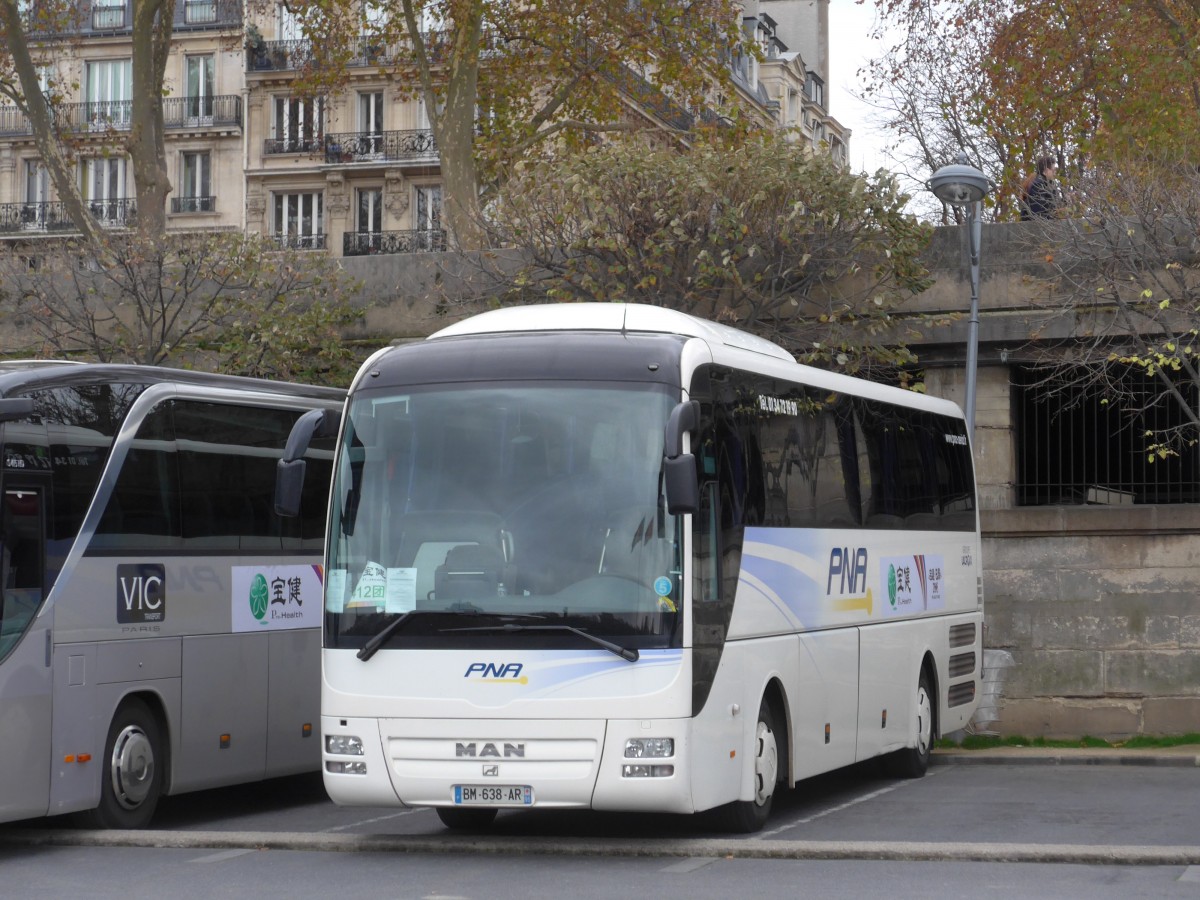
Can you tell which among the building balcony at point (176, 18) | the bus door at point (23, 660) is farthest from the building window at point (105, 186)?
the bus door at point (23, 660)

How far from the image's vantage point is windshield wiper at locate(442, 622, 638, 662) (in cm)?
1034

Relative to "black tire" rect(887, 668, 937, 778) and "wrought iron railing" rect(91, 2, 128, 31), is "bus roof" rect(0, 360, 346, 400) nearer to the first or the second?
"black tire" rect(887, 668, 937, 778)

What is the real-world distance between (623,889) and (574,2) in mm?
22086

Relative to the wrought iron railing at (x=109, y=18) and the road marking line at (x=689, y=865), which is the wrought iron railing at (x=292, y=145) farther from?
the road marking line at (x=689, y=865)

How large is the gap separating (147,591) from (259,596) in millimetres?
1513

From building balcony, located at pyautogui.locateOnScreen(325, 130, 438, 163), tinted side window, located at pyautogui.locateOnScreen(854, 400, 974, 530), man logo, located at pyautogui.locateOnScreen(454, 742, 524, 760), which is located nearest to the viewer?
man logo, located at pyautogui.locateOnScreen(454, 742, 524, 760)

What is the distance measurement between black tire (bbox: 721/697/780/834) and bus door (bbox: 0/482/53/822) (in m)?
4.21

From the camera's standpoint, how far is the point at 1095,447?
18953 millimetres

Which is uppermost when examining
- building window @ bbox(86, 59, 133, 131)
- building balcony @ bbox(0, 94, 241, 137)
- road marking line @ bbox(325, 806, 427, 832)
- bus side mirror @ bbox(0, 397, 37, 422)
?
building window @ bbox(86, 59, 133, 131)

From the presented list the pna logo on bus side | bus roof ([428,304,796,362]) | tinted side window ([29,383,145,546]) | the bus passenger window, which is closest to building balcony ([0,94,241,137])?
the pna logo on bus side

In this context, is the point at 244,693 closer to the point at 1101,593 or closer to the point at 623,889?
the point at 623,889

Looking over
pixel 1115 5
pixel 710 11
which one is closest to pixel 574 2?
pixel 710 11

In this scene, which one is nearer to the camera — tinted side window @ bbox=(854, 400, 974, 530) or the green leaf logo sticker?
the green leaf logo sticker

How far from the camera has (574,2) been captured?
96.4 ft
